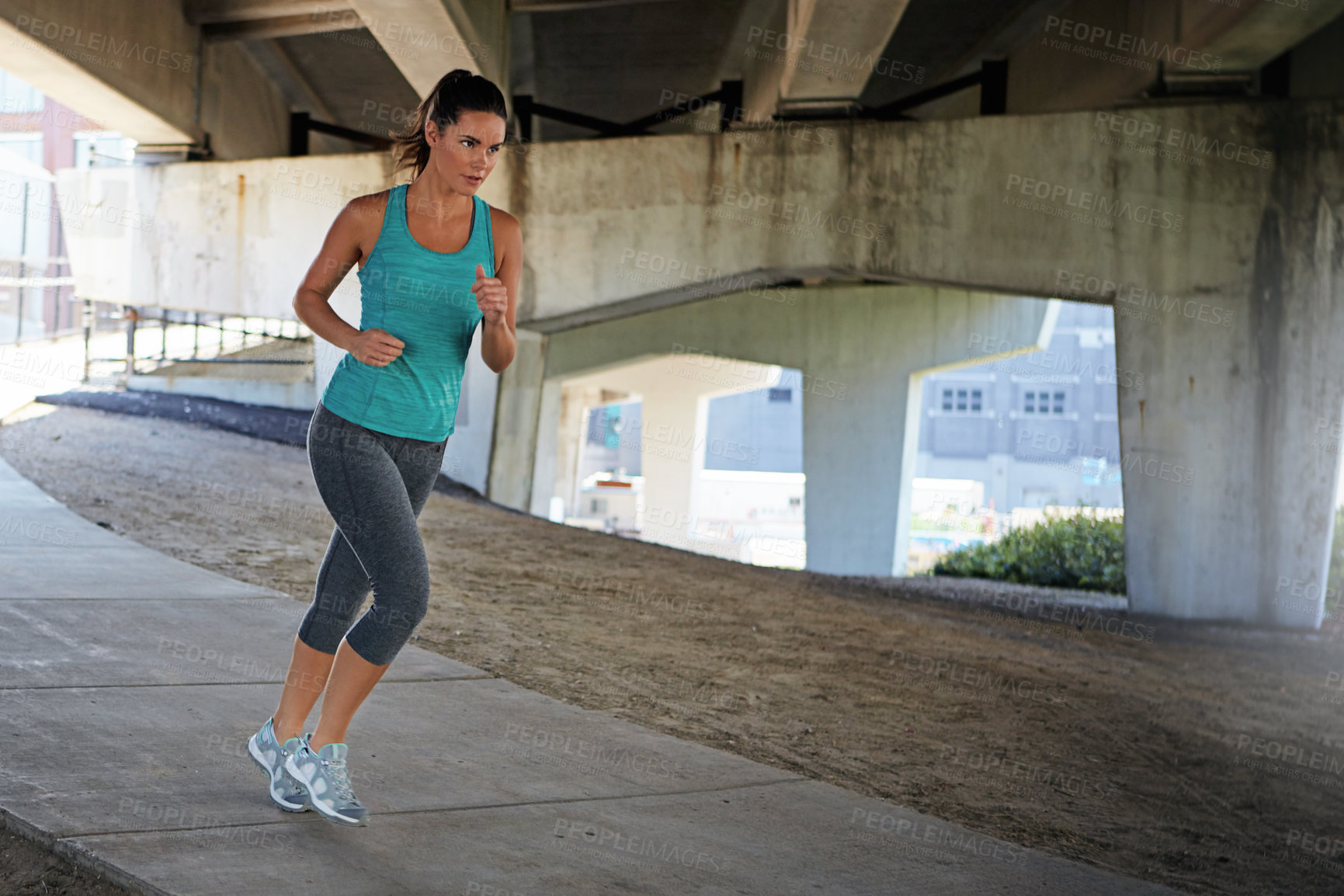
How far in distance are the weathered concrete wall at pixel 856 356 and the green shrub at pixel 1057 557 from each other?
163 cm

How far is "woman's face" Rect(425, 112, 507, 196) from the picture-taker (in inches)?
114

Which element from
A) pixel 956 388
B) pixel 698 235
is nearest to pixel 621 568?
pixel 698 235

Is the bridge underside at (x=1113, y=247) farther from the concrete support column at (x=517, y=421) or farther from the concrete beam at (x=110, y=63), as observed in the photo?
the concrete beam at (x=110, y=63)

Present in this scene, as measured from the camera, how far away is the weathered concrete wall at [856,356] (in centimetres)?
2016

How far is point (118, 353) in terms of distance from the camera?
27.0 m

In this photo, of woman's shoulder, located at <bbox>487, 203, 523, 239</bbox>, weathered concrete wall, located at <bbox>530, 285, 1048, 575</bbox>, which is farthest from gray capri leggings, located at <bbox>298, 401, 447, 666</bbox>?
weathered concrete wall, located at <bbox>530, 285, 1048, 575</bbox>

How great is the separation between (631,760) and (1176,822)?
221 cm

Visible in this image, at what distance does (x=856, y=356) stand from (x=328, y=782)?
18.7m

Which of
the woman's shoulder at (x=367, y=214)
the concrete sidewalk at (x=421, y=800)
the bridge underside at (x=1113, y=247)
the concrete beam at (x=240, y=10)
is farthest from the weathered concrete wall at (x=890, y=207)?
the woman's shoulder at (x=367, y=214)

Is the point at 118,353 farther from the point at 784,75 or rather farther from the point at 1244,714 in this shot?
the point at 1244,714

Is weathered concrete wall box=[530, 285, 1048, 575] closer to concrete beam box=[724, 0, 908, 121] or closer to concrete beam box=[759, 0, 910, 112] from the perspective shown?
concrete beam box=[724, 0, 908, 121]

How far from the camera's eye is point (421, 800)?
328cm

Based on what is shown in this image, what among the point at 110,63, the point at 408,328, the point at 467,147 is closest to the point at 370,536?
the point at 408,328

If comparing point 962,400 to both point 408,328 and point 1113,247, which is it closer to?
point 1113,247
